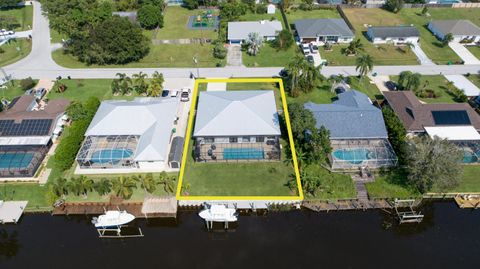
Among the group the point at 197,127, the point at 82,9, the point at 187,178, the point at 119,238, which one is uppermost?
the point at 82,9

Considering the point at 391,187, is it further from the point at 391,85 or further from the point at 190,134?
the point at 190,134

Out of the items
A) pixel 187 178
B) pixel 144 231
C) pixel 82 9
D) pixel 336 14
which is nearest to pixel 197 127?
pixel 187 178

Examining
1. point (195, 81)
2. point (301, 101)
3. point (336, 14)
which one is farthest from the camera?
point (336, 14)

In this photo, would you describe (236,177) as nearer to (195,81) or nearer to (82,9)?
(195,81)

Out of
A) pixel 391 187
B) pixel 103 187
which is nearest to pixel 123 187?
pixel 103 187

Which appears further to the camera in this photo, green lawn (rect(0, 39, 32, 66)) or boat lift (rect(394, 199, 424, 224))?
green lawn (rect(0, 39, 32, 66))

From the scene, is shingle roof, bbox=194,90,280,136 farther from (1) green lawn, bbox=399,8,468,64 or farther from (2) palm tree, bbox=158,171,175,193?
(1) green lawn, bbox=399,8,468,64

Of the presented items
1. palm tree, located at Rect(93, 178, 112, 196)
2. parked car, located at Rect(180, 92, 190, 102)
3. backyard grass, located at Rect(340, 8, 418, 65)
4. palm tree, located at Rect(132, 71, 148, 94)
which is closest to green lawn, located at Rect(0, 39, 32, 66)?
palm tree, located at Rect(132, 71, 148, 94)
